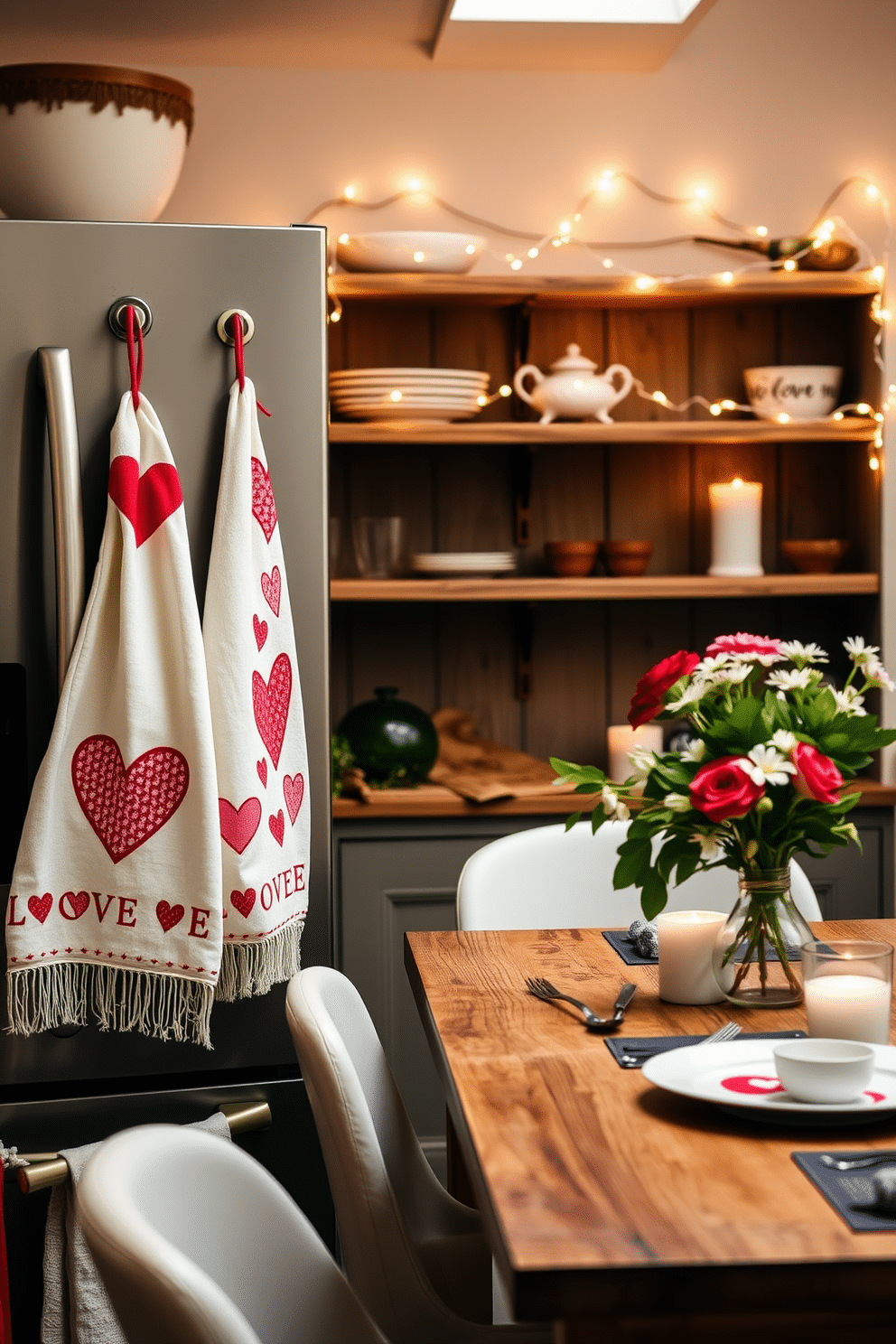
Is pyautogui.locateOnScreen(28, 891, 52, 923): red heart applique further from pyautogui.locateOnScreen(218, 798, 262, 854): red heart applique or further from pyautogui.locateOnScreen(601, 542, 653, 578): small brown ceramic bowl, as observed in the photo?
pyautogui.locateOnScreen(601, 542, 653, 578): small brown ceramic bowl

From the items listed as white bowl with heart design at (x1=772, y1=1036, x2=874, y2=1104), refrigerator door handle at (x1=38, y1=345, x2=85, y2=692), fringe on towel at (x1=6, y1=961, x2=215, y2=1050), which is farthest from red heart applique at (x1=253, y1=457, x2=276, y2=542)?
white bowl with heart design at (x1=772, y1=1036, x2=874, y2=1104)

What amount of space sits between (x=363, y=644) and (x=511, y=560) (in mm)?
391

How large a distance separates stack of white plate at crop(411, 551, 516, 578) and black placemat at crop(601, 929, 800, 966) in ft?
3.50

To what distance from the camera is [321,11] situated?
2.49 meters

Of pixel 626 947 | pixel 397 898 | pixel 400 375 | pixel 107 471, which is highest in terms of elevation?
pixel 400 375

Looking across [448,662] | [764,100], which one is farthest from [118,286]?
[764,100]

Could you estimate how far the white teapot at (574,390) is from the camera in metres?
2.65

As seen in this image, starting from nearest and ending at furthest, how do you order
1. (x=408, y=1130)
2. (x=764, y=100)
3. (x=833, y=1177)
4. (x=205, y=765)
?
(x=833, y=1177) → (x=408, y=1130) → (x=205, y=765) → (x=764, y=100)

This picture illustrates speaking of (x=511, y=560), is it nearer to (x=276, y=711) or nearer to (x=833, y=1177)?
(x=276, y=711)

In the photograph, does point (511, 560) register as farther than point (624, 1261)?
Yes

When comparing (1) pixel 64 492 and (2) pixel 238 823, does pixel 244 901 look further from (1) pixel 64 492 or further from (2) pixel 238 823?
(1) pixel 64 492

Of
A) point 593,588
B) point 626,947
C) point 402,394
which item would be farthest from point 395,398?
point 626,947

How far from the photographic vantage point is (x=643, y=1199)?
87 cm

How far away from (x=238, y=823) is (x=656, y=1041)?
2.43 ft
